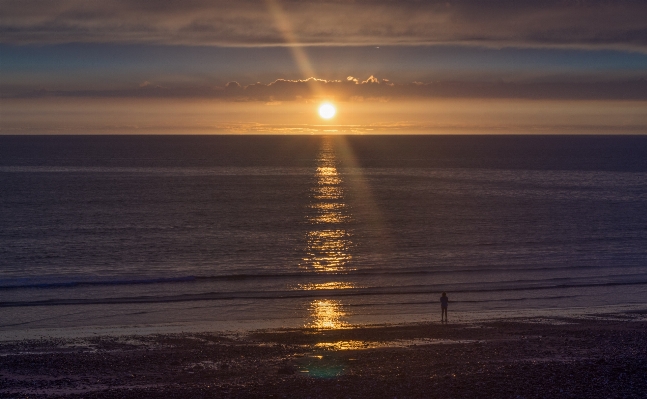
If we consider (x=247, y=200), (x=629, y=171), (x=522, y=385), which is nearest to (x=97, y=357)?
(x=522, y=385)

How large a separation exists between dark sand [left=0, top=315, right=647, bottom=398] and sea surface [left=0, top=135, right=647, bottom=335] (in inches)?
125

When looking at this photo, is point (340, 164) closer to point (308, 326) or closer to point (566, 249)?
point (566, 249)

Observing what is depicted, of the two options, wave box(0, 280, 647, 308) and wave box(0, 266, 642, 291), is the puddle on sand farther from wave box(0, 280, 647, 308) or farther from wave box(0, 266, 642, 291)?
wave box(0, 266, 642, 291)

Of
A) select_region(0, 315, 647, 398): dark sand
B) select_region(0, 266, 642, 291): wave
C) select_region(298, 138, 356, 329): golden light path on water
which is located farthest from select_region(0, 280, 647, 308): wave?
select_region(0, 315, 647, 398): dark sand

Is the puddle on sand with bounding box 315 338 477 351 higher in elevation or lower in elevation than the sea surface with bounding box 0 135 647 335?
lower

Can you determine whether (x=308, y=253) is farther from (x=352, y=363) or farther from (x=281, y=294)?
(x=352, y=363)

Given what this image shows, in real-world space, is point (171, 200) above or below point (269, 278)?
above

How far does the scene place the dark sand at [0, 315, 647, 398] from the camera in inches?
705

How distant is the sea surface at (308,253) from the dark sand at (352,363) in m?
3.18

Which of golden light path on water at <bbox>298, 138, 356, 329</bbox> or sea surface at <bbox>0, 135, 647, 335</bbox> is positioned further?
sea surface at <bbox>0, 135, 647, 335</bbox>

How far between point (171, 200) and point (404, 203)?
86.7ft

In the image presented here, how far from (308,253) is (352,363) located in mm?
24039

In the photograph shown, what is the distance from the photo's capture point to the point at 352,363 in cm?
2077

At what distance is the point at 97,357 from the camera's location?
22.1 meters
